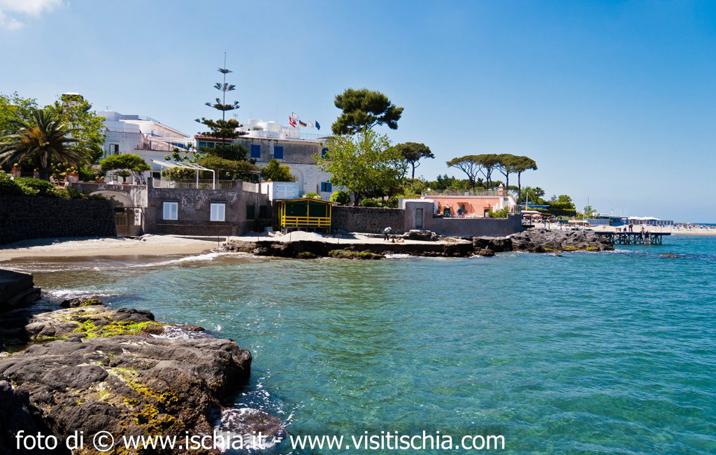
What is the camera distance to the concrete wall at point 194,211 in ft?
122

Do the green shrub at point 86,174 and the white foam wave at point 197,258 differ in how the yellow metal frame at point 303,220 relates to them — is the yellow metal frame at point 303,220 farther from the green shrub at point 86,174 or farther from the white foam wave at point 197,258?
the green shrub at point 86,174

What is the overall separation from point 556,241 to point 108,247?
44.6 metres

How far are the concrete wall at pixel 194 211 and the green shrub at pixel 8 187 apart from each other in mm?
9435

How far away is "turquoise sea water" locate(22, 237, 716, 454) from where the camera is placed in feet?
26.3

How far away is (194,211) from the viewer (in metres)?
38.0

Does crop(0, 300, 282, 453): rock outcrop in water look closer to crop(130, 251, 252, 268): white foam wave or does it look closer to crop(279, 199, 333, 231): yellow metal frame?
crop(130, 251, 252, 268): white foam wave

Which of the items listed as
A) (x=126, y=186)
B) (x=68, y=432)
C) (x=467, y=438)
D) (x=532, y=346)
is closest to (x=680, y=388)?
(x=532, y=346)

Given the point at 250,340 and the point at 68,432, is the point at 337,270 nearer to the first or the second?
the point at 250,340

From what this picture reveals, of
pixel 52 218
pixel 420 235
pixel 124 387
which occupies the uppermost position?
pixel 52 218

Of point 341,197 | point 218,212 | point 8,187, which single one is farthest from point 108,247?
point 341,197

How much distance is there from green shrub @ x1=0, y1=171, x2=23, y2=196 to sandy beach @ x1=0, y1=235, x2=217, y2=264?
9.86 ft

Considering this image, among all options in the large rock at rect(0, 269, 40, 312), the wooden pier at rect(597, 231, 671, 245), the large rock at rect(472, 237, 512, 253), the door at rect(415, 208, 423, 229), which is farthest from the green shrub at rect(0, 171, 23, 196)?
the wooden pier at rect(597, 231, 671, 245)

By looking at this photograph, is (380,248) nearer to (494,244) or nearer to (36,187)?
(494,244)

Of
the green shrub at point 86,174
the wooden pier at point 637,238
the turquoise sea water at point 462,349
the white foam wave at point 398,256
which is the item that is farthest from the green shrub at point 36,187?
the wooden pier at point 637,238
